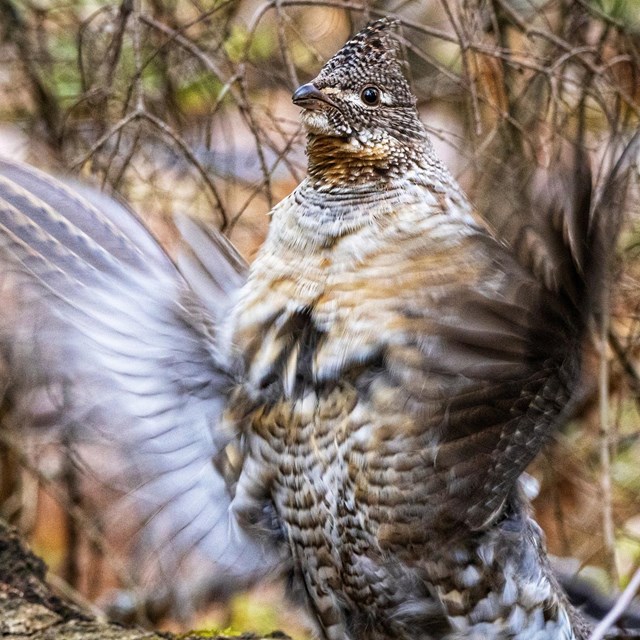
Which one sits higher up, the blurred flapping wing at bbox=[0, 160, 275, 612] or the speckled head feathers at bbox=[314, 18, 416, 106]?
the speckled head feathers at bbox=[314, 18, 416, 106]

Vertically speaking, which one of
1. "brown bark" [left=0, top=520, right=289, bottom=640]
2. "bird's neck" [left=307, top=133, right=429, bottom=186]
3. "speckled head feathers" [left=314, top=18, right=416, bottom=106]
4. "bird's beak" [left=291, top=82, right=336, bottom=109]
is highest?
"speckled head feathers" [left=314, top=18, right=416, bottom=106]

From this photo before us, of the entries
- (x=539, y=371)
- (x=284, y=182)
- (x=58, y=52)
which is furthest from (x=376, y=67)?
(x=58, y=52)

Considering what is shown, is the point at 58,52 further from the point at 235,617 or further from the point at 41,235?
the point at 235,617

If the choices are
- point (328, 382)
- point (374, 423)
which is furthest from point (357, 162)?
point (374, 423)

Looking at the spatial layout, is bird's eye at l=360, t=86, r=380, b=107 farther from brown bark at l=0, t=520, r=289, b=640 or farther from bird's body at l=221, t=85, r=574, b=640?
brown bark at l=0, t=520, r=289, b=640

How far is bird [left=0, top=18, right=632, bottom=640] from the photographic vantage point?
103 inches

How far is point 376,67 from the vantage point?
3094 mm

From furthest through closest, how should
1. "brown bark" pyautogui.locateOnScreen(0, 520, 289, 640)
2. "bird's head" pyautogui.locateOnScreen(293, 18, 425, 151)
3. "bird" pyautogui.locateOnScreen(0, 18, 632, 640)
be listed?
"bird's head" pyautogui.locateOnScreen(293, 18, 425, 151), "brown bark" pyautogui.locateOnScreen(0, 520, 289, 640), "bird" pyautogui.locateOnScreen(0, 18, 632, 640)

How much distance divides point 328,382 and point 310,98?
2.72 ft

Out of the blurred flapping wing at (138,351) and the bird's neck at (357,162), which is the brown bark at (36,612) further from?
the bird's neck at (357,162)

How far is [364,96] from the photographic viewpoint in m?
3.06

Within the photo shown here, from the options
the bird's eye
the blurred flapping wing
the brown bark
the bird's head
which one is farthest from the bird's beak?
the brown bark

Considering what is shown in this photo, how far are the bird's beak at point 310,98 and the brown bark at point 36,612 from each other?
4.96 feet

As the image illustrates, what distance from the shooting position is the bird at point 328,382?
2.61m
